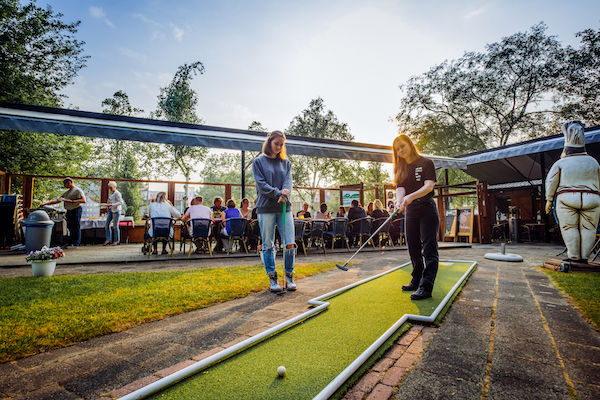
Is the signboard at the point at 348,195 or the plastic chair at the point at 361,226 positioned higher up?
the signboard at the point at 348,195

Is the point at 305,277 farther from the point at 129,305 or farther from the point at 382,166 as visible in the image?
the point at 382,166

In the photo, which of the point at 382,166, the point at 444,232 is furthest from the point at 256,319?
the point at 382,166

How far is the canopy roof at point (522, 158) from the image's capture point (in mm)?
9781

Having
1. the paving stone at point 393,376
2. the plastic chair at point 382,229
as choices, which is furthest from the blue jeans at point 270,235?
the plastic chair at point 382,229

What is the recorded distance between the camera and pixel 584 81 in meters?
18.0

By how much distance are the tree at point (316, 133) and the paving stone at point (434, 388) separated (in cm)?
2726

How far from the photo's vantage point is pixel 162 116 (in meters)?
24.7

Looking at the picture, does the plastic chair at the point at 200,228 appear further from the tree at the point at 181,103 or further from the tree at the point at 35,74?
the tree at the point at 181,103

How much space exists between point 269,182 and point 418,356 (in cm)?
239

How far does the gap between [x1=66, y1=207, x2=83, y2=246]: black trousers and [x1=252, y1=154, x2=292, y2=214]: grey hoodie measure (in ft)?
24.3

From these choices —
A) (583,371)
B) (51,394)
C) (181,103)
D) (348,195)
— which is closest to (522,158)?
(348,195)

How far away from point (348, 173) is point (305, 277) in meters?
24.6

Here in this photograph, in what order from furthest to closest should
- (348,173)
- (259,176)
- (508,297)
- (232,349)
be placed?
(348,173), (259,176), (508,297), (232,349)

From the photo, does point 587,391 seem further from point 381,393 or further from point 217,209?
point 217,209
